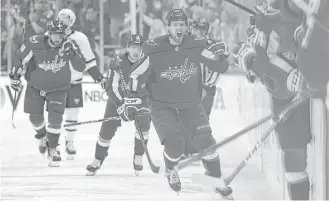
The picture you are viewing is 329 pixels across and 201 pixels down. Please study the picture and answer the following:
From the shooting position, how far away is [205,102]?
A: 7.75m

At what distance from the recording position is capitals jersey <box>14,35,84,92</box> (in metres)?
8.08

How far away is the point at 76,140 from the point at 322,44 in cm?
688

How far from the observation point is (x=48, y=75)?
8188mm

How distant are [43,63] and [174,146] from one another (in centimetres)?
252

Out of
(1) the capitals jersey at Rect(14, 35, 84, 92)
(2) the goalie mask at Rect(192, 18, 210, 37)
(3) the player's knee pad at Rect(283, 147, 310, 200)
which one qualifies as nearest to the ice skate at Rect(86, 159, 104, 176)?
(1) the capitals jersey at Rect(14, 35, 84, 92)

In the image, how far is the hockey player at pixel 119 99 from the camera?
7.18 metres

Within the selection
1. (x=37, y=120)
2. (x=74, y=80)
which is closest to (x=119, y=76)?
(x=37, y=120)

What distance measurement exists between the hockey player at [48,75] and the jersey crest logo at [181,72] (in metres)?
2.18

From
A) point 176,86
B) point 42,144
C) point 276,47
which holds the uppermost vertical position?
point 276,47

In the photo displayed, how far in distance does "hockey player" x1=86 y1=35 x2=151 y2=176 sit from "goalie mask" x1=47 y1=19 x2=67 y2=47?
77 cm

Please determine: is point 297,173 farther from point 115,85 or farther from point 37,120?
point 37,120

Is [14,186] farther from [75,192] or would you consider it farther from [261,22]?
[261,22]

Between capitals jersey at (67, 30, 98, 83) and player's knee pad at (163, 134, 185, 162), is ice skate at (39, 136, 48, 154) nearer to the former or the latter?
capitals jersey at (67, 30, 98, 83)

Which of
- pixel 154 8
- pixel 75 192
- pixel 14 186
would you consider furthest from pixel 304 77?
pixel 154 8
